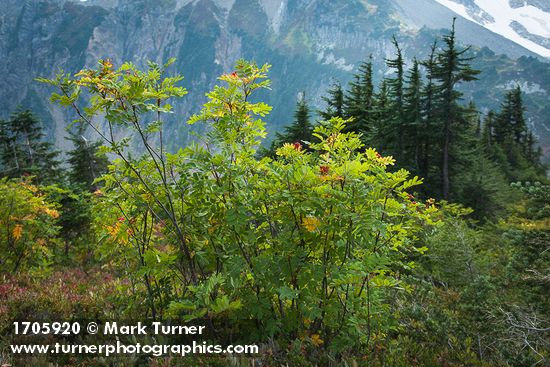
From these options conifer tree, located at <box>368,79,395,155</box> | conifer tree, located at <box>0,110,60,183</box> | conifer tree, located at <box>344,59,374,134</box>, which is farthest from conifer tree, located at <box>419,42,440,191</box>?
conifer tree, located at <box>0,110,60,183</box>

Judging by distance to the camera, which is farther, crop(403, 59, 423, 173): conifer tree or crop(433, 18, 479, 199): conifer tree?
crop(403, 59, 423, 173): conifer tree

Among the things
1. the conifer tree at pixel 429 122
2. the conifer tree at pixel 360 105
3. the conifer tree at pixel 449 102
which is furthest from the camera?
the conifer tree at pixel 360 105

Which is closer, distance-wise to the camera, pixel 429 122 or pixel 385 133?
pixel 429 122

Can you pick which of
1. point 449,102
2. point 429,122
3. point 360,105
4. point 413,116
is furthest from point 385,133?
point 360,105

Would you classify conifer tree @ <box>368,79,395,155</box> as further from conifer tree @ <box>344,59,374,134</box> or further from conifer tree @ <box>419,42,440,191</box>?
conifer tree @ <box>419,42,440,191</box>

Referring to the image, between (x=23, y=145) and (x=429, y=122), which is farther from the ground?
(x=429, y=122)

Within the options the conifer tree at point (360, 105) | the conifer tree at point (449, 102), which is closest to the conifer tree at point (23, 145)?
the conifer tree at point (360, 105)

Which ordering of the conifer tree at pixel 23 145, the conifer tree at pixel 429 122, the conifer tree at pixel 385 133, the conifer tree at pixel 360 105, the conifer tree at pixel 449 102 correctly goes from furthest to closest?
the conifer tree at pixel 23 145, the conifer tree at pixel 360 105, the conifer tree at pixel 385 133, the conifer tree at pixel 429 122, the conifer tree at pixel 449 102

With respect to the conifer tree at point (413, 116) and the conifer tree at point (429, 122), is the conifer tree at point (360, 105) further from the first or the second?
the conifer tree at point (429, 122)

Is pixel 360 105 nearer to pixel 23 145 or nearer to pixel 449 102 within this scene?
pixel 449 102

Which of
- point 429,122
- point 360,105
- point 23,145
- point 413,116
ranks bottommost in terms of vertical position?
point 23,145

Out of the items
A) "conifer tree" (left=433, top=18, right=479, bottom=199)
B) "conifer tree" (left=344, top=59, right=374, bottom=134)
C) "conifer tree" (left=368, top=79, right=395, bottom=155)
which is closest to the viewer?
"conifer tree" (left=433, top=18, right=479, bottom=199)

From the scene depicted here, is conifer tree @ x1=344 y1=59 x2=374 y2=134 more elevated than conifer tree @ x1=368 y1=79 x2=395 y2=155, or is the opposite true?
conifer tree @ x1=344 y1=59 x2=374 y2=134

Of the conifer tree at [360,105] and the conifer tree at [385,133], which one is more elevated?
the conifer tree at [360,105]
